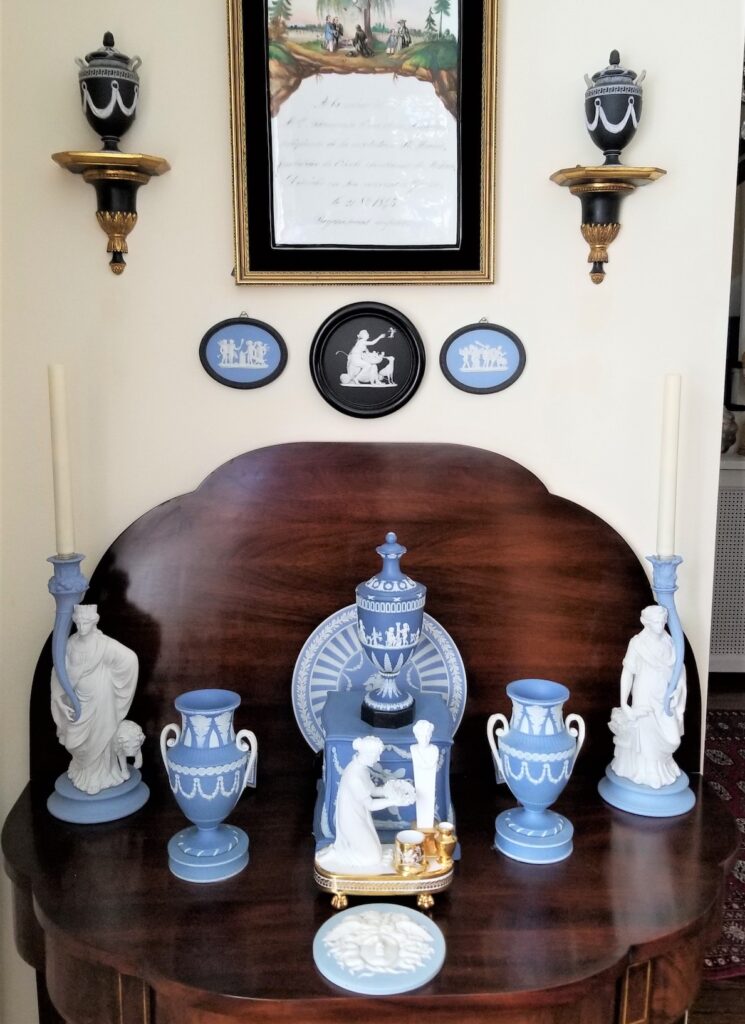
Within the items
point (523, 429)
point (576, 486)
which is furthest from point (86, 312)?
point (576, 486)

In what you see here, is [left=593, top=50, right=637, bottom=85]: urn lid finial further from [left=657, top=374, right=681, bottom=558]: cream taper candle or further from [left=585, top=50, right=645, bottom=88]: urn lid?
[left=657, top=374, right=681, bottom=558]: cream taper candle

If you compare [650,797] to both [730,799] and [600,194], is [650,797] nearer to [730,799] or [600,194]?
[600,194]

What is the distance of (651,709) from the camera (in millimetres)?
1279

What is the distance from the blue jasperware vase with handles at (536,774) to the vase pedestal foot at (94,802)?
501mm

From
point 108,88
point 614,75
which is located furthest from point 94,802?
point 614,75

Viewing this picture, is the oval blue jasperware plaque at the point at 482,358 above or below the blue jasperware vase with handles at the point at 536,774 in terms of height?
above

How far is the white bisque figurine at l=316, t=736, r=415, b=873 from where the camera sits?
1087mm

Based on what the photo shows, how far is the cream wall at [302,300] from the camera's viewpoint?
4.32ft

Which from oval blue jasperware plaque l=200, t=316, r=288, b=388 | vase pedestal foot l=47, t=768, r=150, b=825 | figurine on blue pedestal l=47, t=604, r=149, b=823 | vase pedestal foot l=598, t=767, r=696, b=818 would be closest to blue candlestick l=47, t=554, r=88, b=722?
figurine on blue pedestal l=47, t=604, r=149, b=823

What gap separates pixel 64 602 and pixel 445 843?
599 millimetres

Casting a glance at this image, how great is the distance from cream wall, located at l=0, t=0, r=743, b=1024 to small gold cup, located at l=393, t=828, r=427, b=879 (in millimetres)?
578

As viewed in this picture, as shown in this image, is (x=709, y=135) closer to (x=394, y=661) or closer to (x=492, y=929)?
(x=394, y=661)

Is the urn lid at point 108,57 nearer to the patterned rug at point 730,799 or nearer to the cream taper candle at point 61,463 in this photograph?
the cream taper candle at point 61,463

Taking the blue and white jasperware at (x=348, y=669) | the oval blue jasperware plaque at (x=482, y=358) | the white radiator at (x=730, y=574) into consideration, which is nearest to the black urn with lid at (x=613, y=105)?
the oval blue jasperware plaque at (x=482, y=358)
